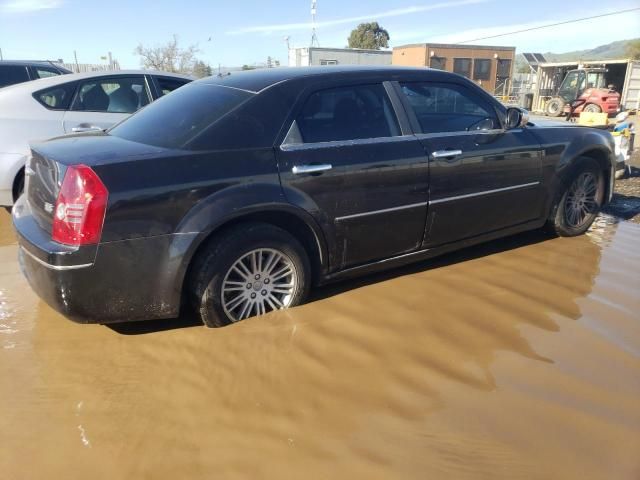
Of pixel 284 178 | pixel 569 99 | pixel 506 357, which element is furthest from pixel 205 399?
pixel 569 99

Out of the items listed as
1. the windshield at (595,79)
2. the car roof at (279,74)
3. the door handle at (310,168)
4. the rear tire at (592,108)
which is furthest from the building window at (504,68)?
the door handle at (310,168)

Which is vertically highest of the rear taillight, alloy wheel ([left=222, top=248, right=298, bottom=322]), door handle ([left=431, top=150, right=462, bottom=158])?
door handle ([left=431, top=150, right=462, bottom=158])

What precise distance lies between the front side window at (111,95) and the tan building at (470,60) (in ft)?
117

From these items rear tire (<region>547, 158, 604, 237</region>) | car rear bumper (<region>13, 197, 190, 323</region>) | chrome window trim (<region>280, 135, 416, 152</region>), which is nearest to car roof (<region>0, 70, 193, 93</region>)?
car rear bumper (<region>13, 197, 190, 323</region>)

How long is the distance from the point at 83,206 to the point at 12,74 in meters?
6.82

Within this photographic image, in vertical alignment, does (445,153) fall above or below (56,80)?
below

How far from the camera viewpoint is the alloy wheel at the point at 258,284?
3.20 meters

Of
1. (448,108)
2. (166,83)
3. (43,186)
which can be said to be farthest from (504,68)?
(43,186)

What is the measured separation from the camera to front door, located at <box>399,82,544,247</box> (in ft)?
12.6

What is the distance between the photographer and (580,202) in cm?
505

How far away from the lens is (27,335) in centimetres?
321

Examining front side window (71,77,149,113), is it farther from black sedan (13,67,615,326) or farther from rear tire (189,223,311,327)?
rear tire (189,223,311,327)

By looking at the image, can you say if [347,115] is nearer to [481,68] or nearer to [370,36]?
[481,68]

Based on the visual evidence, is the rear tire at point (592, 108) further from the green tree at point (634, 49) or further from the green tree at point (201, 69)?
the green tree at point (634, 49)
